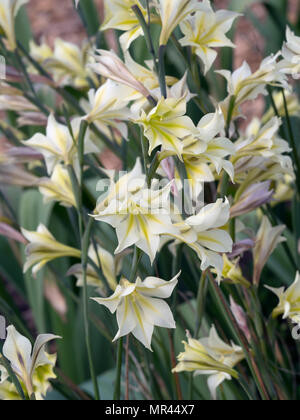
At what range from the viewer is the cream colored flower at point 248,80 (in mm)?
545

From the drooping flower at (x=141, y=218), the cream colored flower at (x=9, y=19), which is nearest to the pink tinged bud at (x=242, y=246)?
the drooping flower at (x=141, y=218)

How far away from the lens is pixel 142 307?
0.48 metres

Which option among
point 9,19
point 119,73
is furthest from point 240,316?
point 9,19

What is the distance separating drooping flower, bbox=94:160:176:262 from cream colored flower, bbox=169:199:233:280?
15 mm

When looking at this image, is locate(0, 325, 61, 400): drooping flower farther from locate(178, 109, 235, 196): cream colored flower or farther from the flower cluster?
locate(178, 109, 235, 196): cream colored flower

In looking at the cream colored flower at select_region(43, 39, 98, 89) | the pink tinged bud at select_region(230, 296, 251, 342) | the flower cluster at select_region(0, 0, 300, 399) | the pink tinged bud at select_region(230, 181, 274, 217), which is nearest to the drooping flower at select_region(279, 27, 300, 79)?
the flower cluster at select_region(0, 0, 300, 399)

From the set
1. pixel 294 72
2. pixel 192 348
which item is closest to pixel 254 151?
pixel 294 72

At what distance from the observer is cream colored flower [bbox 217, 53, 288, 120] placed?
0.55 m

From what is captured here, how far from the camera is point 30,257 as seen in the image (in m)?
0.60

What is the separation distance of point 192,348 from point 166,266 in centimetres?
29

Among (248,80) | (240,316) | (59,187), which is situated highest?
(248,80)

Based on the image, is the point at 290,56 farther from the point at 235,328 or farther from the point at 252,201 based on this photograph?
the point at 235,328

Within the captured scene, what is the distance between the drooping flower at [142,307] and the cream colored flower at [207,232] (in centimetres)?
3

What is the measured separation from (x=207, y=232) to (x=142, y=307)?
8 centimetres
